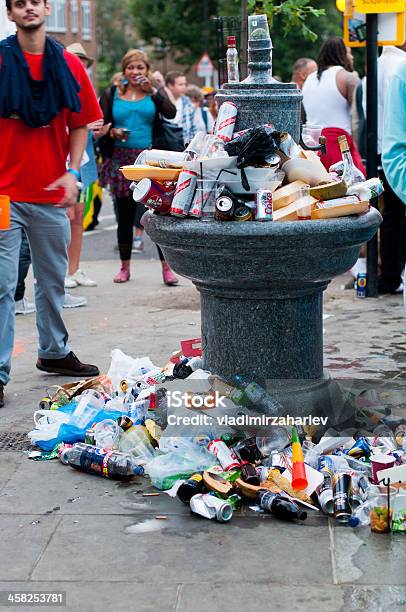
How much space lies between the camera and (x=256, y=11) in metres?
9.02

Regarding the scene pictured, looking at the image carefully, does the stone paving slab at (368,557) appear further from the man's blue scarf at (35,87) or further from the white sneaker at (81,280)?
the white sneaker at (81,280)

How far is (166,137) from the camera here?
377 inches

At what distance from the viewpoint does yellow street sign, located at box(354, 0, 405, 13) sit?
817cm

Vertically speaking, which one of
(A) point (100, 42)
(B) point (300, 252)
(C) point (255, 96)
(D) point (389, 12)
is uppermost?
(A) point (100, 42)

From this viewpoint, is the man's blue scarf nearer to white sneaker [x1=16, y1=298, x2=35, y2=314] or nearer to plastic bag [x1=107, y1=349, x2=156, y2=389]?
plastic bag [x1=107, y1=349, x2=156, y2=389]

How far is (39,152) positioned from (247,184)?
5.44ft

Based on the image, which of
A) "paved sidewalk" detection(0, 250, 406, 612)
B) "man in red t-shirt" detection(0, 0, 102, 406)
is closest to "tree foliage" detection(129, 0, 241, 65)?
"man in red t-shirt" detection(0, 0, 102, 406)

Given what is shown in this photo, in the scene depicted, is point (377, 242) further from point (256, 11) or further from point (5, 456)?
point (5, 456)

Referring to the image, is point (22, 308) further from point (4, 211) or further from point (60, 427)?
point (60, 427)

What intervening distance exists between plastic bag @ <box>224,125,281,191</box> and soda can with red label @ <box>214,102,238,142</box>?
0.11 meters

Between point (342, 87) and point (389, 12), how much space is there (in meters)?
1.05

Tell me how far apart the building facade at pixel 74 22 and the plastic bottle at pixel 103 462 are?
52.5 metres

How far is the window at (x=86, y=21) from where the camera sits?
6159cm

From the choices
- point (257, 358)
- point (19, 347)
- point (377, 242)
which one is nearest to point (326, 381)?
point (257, 358)
